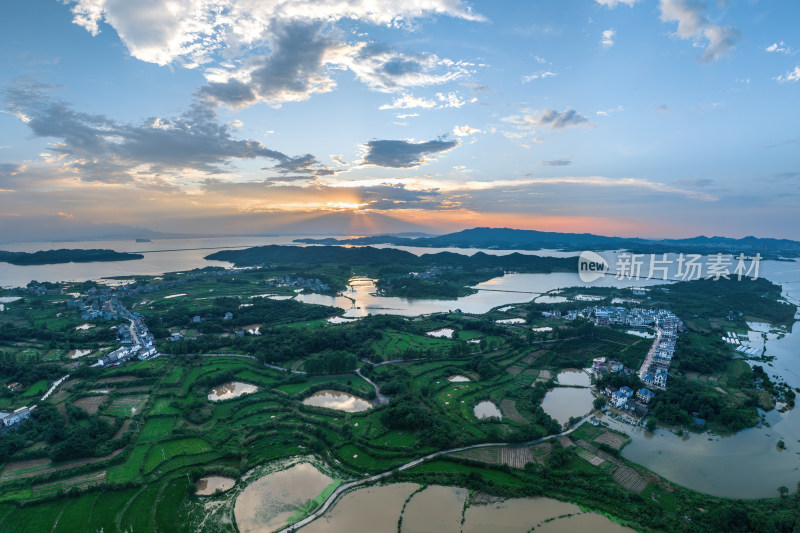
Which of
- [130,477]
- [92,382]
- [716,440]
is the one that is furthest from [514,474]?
[92,382]

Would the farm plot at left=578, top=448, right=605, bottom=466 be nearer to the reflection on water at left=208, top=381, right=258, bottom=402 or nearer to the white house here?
the white house

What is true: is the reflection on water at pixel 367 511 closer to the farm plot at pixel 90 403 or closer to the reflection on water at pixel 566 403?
the reflection on water at pixel 566 403

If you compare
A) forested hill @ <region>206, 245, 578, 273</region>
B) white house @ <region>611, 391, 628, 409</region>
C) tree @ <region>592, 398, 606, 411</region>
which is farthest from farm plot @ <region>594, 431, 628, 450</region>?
forested hill @ <region>206, 245, 578, 273</region>

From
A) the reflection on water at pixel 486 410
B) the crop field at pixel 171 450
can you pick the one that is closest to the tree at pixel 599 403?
the reflection on water at pixel 486 410

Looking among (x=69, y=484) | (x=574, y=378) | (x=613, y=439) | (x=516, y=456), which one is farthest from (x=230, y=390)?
(x=574, y=378)

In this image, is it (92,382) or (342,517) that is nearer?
(342,517)

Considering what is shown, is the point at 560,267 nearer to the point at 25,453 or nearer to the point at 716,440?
the point at 716,440

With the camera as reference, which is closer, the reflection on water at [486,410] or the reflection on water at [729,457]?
the reflection on water at [729,457]
